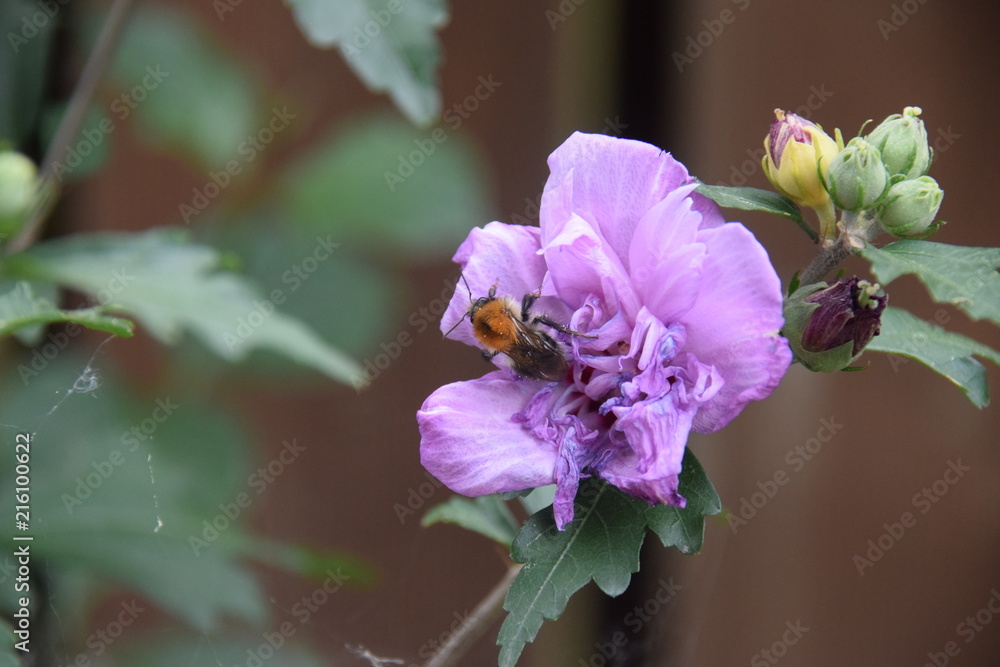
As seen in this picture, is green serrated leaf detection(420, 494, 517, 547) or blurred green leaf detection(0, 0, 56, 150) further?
blurred green leaf detection(0, 0, 56, 150)

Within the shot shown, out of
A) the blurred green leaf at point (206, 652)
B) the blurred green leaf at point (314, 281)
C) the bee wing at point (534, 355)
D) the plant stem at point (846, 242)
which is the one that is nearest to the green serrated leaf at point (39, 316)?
the bee wing at point (534, 355)

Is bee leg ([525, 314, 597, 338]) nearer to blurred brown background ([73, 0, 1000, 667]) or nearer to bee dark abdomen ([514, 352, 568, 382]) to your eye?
bee dark abdomen ([514, 352, 568, 382])

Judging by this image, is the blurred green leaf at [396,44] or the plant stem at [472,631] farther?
the blurred green leaf at [396,44]

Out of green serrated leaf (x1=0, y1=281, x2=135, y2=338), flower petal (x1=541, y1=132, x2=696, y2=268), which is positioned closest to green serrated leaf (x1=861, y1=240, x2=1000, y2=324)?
flower petal (x1=541, y1=132, x2=696, y2=268)

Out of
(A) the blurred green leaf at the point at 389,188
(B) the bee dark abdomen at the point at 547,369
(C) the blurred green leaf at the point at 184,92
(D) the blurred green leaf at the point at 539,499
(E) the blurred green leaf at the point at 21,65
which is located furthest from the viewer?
(A) the blurred green leaf at the point at 389,188

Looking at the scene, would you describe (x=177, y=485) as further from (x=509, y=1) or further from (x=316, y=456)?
(x=509, y=1)

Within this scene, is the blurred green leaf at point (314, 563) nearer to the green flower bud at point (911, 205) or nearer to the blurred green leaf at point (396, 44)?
the blurred green leaf at point (396, 44)
